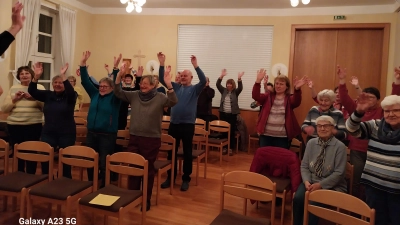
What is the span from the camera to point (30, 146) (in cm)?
329

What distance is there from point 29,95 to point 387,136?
353cm

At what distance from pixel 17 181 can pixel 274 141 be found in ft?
8.27

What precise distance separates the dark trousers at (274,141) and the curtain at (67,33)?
4628 mm

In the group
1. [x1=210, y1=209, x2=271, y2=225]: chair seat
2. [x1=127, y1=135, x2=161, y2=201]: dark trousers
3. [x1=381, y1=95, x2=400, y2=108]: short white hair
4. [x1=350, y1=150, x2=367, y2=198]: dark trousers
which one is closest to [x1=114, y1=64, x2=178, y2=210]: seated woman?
[x1=127, y1=135, x2=161, y2=201]: dark trousers

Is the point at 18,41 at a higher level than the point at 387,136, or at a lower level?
higher

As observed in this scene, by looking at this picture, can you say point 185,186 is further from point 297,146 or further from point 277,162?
point 297,146

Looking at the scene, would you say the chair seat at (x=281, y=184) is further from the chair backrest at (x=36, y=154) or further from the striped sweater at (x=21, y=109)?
the striped sweater at (x=21, y=109)

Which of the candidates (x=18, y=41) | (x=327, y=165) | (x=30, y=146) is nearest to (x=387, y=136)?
(x=327, y=165)

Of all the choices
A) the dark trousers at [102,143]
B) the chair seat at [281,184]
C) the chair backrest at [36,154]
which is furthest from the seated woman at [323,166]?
the chair backrest at [36,154]

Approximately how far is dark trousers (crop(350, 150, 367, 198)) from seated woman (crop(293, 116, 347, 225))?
0.38 meters

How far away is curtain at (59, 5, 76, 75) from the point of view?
6641 millimetres

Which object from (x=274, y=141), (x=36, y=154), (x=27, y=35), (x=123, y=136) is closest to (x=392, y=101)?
(x=274, y=141)

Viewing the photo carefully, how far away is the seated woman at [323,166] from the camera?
2.81 m

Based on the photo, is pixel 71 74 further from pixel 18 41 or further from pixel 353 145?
pixel 353 145
